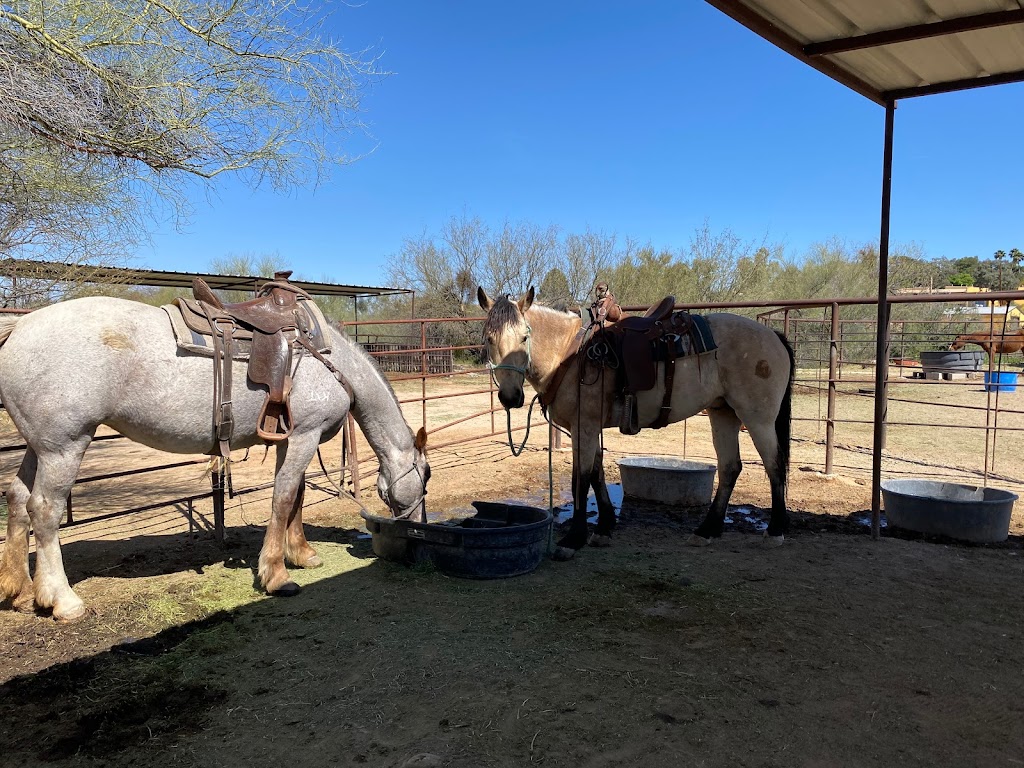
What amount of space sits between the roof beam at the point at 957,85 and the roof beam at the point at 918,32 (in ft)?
2.69

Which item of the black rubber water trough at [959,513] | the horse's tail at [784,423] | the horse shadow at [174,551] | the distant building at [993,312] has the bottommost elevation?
the horse shadow at [174,551]

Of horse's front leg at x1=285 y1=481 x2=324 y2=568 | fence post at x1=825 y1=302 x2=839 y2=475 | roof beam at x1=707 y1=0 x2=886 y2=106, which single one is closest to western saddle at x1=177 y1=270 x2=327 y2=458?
horse's front leg at x1=285 y1=481 x2=324 y2=568

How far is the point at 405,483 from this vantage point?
367cm

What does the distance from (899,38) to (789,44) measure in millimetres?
532

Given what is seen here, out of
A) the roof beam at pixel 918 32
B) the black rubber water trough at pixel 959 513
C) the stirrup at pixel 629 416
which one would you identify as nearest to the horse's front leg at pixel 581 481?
the stirrup at pixel 629 416

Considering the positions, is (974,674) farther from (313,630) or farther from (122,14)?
(122,14)

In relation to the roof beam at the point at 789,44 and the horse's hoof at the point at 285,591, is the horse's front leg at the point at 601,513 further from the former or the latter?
the roof beam at the point at 789,44

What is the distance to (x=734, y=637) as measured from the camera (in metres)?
2.75

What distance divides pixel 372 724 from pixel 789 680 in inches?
62.9

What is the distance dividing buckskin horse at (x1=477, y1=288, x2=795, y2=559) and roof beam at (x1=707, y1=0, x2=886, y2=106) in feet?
5.17

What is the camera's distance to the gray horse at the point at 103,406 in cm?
272

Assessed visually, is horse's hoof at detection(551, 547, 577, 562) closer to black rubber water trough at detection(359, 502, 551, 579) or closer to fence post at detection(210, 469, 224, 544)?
black rubber water trough at detection(359, 502, 551, 579)

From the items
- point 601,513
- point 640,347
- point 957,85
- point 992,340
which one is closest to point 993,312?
point 992,340

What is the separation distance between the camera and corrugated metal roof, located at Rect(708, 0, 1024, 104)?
284 cm
